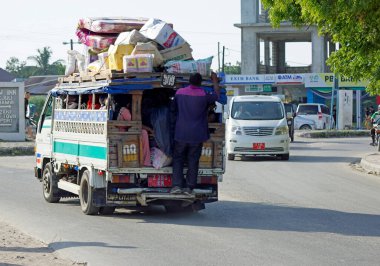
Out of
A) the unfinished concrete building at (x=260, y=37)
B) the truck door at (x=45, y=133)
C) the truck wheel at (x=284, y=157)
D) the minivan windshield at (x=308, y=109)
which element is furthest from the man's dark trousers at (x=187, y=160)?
the unfinished concrete building at (x=260, y=37)

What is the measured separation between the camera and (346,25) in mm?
23031

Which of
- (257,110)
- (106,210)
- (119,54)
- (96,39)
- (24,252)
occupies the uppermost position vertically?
(96,39)

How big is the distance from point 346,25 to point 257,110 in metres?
7.65

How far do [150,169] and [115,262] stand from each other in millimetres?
4138

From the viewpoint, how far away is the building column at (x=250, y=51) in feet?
226

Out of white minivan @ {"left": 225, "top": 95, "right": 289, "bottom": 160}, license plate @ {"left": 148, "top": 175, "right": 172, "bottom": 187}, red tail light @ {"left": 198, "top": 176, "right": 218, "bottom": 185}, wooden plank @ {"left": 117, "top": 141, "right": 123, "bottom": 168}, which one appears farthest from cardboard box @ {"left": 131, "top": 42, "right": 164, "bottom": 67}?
white minivan @ {"left": 225, "top": 95, "right": 289, "bottom": 160}

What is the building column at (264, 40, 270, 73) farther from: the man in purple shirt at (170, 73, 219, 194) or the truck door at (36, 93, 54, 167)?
the man in purple shirt at (170, 73, 219, 194)

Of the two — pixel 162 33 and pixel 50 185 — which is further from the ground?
pixel 162 33

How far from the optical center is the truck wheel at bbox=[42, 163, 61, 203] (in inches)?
667

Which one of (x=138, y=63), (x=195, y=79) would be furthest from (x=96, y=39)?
(x=195, y=79)

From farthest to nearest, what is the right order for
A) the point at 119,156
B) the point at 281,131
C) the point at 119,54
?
1. the point at 281,131
2. the point at 119,54
3. the point at 119,156

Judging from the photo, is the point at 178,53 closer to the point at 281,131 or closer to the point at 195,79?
the point at 195,79

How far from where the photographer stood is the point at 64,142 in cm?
1617

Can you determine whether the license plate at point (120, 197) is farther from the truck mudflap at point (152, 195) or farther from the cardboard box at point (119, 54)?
the cardboard box at point (119, 54)
